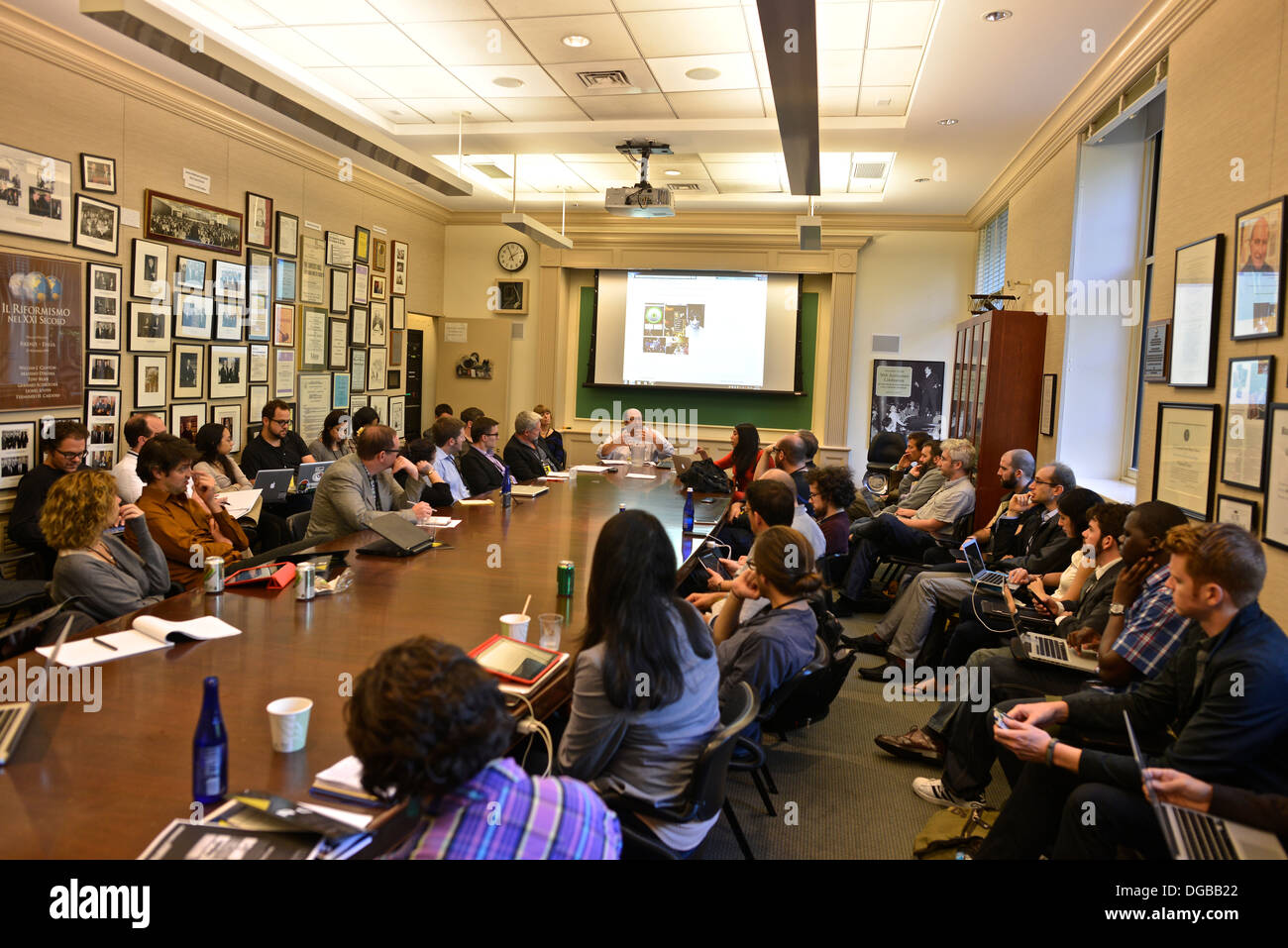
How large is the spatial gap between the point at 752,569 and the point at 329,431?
532cm

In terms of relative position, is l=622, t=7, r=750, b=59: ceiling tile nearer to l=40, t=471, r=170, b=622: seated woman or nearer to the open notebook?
l=40, t=471, r=170, b=622: seated woman

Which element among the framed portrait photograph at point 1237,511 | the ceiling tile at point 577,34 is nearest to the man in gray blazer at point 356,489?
the ceiling tile at point 577,34

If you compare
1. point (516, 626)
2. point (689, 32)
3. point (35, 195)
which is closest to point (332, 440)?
point (35, 195)

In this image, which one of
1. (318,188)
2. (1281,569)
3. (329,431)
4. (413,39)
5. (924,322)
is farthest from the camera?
(924,322)

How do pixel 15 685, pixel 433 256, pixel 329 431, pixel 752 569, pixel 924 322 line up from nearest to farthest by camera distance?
pixel 15 685, pixel 752 569, pixel 329 431, pixel 924 322, pixel 433 256

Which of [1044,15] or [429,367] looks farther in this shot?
[429,367]

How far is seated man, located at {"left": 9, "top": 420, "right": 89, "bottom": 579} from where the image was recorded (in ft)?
14.9

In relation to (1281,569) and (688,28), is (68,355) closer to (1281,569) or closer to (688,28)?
(688,28)

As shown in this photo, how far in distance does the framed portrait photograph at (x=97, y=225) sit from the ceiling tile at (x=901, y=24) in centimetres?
499

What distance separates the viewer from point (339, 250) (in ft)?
27.0

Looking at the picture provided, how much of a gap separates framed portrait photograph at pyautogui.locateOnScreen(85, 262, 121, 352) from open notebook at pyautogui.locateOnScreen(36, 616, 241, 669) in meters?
3.81

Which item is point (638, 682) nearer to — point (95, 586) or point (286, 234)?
point (95, 586)
